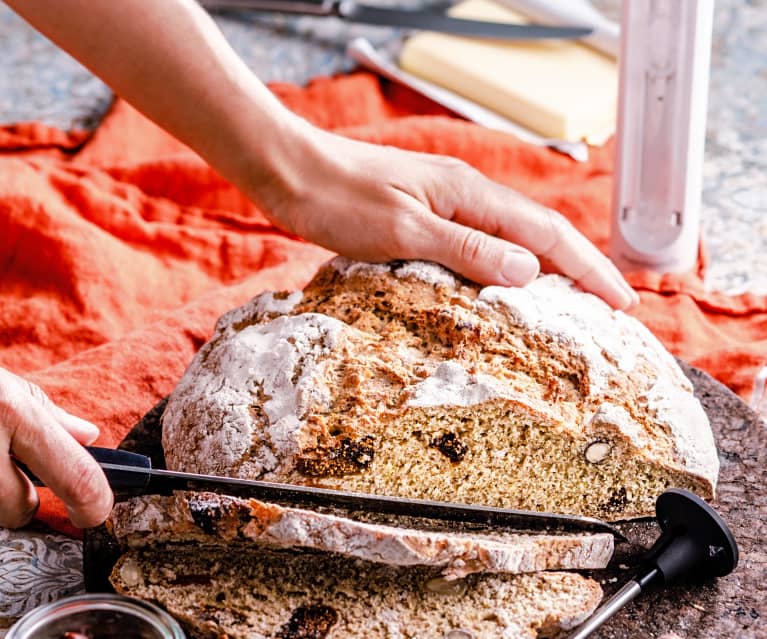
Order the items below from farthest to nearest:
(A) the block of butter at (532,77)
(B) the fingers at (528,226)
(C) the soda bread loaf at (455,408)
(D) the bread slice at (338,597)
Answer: (A) the block of butter at (532,77) < (B) the fingers at (528,226) < (C) the soda bread loaf at (455,408) < (D) the bread slice at (338,597)

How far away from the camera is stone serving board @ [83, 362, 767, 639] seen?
1901 mm

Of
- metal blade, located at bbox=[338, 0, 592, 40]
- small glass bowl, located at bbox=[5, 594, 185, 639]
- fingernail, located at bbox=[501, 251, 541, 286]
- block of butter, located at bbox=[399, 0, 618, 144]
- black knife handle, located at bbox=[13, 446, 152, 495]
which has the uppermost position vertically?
metal blade, located at bbox=[338, 0, 592, 40]

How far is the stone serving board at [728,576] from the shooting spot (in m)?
1.90

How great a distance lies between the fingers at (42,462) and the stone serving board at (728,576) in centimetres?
23

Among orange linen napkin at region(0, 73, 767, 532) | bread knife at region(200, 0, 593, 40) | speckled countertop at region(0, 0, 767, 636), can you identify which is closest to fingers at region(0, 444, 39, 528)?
orange linen napkin at region(0, 73, 767, 532)

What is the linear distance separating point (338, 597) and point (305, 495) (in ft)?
0.62

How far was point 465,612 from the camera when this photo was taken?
1.91 m

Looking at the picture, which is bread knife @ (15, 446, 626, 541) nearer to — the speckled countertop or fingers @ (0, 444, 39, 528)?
fingers @ (0, 444, 39, 528)

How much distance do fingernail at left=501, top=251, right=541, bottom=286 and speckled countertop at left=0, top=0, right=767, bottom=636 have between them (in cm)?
113

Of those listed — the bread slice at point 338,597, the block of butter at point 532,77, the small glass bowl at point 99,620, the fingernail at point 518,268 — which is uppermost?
the block of butter at point 532,77

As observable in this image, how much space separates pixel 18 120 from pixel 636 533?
2.73 m

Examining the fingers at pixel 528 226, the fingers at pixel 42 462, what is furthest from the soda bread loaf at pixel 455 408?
the fingers at pixel 42 462

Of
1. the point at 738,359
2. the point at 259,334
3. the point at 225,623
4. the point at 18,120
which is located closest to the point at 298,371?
the point at 259,334

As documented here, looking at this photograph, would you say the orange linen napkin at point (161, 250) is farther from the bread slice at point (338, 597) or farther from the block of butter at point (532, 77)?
the bread slice at point (338, 597)
